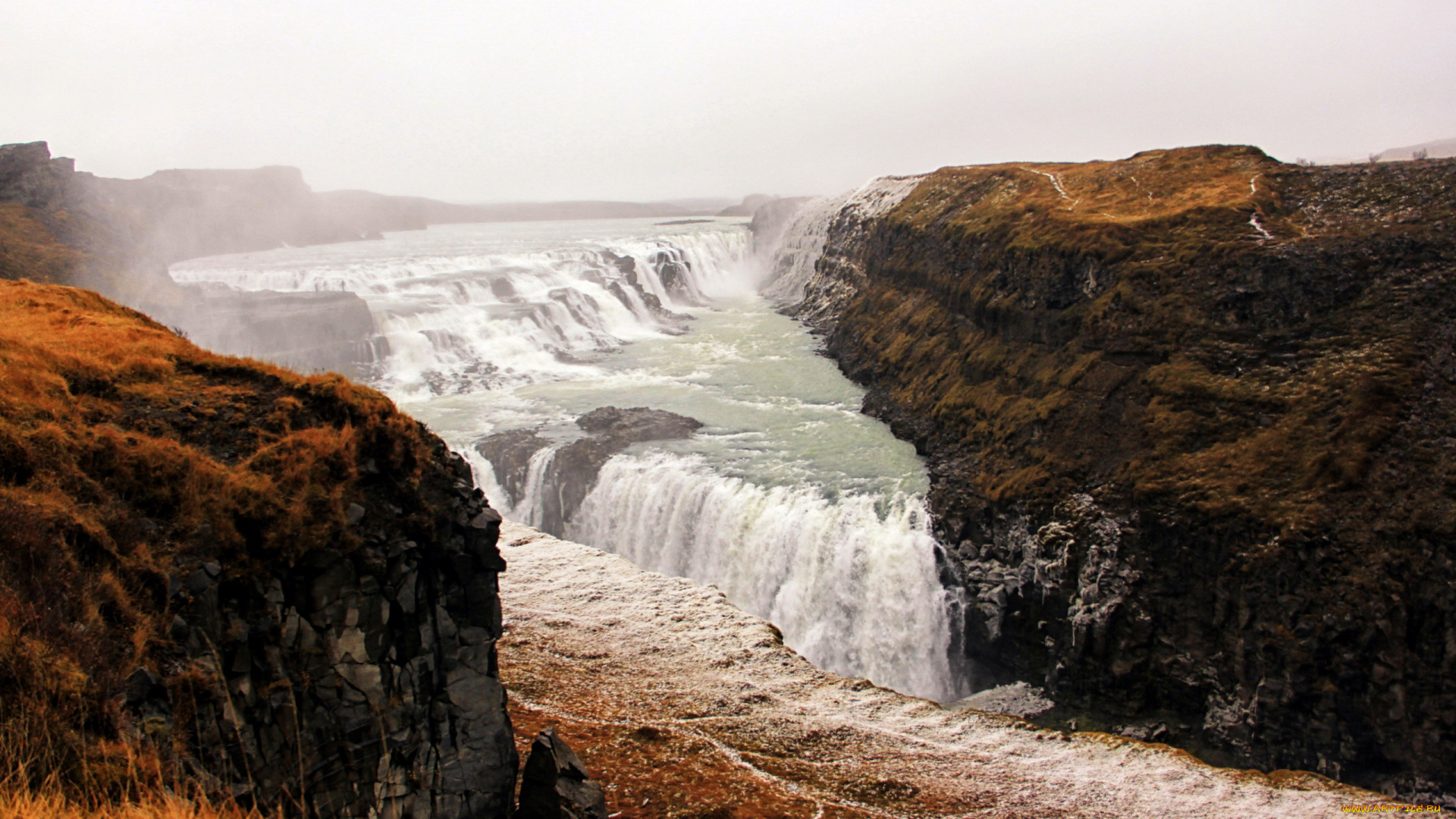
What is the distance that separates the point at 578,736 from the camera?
13.9 meters

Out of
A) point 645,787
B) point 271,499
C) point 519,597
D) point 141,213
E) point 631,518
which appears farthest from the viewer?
point 141,213

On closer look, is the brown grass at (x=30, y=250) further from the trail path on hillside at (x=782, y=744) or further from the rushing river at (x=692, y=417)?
the trail path on hillside at (x=782, y=744)

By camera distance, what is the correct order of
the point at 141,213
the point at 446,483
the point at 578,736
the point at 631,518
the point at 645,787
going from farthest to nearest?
the point at 141,213 → the point at 631,518 → the point at 578,736 → the point at 645,787 → the point at 446,483

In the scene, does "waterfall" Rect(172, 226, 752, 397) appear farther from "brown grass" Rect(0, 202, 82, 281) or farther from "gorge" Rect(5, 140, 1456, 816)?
"brown grass" Rect(0, 202, 82, 281)

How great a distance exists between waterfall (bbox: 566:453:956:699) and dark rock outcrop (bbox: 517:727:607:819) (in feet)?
43.3

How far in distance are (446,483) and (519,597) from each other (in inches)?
373

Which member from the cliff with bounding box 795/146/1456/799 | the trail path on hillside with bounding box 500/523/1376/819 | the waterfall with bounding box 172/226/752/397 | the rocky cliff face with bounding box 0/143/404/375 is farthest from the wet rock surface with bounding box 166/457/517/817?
the waterfall with bounding box 172/226/752/397

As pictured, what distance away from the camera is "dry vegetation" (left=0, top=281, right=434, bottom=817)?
6.18 metres

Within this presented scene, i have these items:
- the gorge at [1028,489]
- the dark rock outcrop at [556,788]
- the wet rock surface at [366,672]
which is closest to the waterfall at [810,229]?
the gorge at [1028,489]

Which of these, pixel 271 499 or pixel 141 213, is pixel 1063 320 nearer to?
pixel 271 499

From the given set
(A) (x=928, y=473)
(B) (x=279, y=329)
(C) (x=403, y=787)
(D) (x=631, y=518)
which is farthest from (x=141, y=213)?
(C) (x=403, y=787)

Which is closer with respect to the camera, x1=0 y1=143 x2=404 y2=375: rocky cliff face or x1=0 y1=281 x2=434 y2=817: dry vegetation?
x1=0 y1=281 x2=434 y2=817: dry vegetation

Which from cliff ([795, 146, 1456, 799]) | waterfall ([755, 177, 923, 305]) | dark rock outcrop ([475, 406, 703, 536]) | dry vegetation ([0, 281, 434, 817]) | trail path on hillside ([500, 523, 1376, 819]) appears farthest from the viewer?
waterfall ([755, 177, 923, 305])

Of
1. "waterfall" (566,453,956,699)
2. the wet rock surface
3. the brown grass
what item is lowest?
"waterfall" (566,453,956,699)
